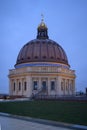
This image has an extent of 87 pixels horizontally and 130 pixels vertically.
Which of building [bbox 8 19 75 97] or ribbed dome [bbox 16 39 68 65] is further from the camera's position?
ribbed dome [bbox 16 39 68 65]

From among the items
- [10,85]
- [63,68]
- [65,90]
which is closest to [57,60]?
[63,68]

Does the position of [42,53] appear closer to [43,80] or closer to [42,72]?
[42,72]

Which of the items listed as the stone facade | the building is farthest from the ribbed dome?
the stone facade

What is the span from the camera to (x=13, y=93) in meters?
64.8

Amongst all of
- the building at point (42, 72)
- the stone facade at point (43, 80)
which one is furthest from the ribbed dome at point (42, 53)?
the stone facade at point (43, 80)

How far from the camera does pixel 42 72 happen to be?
58406 millimetres

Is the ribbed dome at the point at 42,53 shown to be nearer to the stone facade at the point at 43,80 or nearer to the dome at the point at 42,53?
the dome at the point at 42,53

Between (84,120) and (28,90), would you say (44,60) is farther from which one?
(84,120)

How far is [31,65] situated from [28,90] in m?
5.84

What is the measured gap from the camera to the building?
58.5m

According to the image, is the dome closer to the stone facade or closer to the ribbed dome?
the ribbed dome

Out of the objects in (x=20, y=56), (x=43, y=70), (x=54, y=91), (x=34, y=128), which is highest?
(x=20, y=56)

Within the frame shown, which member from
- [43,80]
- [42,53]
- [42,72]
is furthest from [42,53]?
[43,80]

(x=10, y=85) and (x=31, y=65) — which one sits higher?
(x=31, y=65)
